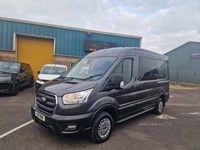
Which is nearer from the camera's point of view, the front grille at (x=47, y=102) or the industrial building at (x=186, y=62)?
the front grille at (x=47, y=102)

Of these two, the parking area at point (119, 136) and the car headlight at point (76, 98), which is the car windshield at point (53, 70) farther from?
the car headlight at point (76, 98)

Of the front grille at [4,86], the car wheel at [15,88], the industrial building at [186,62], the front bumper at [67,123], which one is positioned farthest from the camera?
the industrial building at [186,62]

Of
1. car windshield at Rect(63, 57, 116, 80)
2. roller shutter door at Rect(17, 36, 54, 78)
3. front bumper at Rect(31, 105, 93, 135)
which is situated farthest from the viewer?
roller shutter door at Rect(17, 36, 54, 78)

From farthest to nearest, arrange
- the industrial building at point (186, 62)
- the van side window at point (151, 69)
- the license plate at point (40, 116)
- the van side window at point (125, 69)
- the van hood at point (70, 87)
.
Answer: the industrial building at point (186, 62), the van side window at point (151, 69), the van side window at point (125, 69), the license plate at point (40, 116), the van hood at point (70, 87)

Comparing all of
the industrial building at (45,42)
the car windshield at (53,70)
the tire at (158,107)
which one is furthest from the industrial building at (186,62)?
the car windshield at (53,70)

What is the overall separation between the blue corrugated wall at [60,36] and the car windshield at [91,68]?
10626 millimetres

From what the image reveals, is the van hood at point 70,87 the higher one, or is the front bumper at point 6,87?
the van hood at point 70,87

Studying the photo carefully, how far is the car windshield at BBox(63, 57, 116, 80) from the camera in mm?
3457

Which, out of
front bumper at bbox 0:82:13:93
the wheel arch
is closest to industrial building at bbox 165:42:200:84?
the wheel arch

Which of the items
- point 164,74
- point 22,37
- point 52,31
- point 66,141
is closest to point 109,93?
point 66,141

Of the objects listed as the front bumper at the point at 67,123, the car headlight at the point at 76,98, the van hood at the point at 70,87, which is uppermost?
the van hood at the point at 70,87

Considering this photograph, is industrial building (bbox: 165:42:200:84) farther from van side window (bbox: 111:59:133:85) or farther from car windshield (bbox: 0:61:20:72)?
car windshield (bbox: 0:61:20:72)

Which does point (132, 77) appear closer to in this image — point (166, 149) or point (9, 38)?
point (166, 149)

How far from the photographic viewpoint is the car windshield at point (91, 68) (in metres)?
3.46
